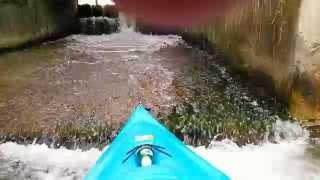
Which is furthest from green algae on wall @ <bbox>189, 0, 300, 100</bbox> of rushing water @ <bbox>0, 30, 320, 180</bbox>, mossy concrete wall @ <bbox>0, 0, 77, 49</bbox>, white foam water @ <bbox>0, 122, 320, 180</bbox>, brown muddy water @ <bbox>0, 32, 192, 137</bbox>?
mossy concrete wall @ <bbox>0, 0, 77, 49</bbox>

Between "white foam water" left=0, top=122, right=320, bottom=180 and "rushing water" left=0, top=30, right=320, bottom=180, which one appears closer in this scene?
"white foam water" left=0, top=122, right=320, bottom=180

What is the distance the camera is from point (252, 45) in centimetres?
617

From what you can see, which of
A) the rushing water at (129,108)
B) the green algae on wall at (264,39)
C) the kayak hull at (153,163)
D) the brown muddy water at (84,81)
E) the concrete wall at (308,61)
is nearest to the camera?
the kayak hull at (153,163)

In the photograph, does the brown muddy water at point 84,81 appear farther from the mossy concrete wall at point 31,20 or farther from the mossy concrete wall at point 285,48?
the mossy concrete wall at point 285,48

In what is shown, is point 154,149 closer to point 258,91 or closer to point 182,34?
point 258,91

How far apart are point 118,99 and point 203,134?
143cm

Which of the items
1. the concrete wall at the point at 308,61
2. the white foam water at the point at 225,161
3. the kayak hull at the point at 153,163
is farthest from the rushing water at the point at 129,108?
the kayak hull at the point at 153,163

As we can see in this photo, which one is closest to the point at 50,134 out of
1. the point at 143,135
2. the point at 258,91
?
the point at 143,135

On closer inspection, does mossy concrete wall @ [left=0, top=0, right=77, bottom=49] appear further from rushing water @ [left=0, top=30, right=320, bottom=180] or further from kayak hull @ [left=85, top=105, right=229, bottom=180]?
kayak hull @ [left=85, top=105, right=229, bottom=180]

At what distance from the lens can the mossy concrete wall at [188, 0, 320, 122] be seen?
4.83 metres

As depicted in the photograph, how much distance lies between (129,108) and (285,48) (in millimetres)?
1891

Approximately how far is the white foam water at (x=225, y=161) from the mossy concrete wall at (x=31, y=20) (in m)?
4.51

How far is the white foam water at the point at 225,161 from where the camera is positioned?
424 cm

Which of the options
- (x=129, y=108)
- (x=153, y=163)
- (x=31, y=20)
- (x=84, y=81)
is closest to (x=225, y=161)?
(x=129, y=108)
